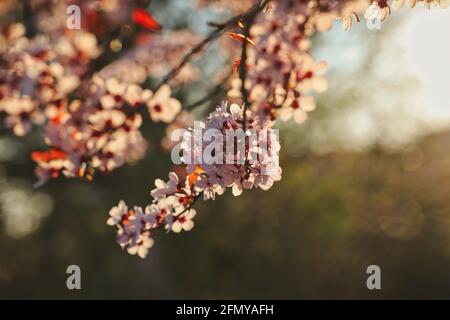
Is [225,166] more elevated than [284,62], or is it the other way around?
[284,62]

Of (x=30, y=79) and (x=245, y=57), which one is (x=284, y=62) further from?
(x=30, y=79)

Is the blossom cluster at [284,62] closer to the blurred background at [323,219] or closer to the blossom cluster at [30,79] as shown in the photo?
the blossom cluster at [30,79]

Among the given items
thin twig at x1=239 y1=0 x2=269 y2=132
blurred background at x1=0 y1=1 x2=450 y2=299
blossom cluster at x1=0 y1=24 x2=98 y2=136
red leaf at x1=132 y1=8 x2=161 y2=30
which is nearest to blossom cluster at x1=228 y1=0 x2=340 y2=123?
thin twig at x1=239 y1=0 x2=269 y2=132

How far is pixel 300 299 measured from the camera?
32.0 feet

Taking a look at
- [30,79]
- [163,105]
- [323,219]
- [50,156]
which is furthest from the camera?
[323,219]

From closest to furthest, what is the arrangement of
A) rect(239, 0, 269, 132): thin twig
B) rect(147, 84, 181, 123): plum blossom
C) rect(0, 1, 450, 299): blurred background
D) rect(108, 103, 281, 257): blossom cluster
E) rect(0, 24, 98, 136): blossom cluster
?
rect(239, 0, 269, 132): thin twig
rect(108, 103, 281, 257): blossom cluster
rect(0, 24, 98, 136): blossom cluster
rect(147, 84, 181, 123): plum blossom
rect(0, 1, 450, 299): blurred background

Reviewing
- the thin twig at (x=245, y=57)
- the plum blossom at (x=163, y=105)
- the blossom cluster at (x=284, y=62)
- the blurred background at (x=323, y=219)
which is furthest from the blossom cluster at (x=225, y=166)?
the blurred background at (x=323, y=219)

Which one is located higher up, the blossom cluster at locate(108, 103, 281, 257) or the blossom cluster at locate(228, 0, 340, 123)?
the blossom cluster at locate(228, 0, 340, 123)

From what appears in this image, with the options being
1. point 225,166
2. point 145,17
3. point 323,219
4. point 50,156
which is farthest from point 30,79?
point 323,219

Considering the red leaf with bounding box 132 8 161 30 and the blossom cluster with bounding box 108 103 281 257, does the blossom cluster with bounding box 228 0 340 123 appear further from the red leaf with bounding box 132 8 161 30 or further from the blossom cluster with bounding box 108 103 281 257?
the red leaf with bounding box 132 8 161 30

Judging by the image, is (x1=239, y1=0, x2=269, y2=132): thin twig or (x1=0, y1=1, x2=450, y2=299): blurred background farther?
(x1=0, y1=1, x2=450, y2=299): blurred background

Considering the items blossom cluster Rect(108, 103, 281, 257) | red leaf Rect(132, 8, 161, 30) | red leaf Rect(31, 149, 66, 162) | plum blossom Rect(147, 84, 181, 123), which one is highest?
red leaf Rect(132, 8, 161, 30)
